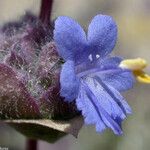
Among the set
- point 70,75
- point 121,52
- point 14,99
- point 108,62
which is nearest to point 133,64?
point 108,62

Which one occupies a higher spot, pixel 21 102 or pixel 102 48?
pixel 102 48

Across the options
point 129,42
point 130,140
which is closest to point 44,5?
point 130,140

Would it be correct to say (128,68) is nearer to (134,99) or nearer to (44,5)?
(44,5)

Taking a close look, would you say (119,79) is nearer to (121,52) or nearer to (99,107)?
(99,107)

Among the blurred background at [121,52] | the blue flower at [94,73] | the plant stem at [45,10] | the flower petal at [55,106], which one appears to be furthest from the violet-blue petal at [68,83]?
the blurred background at [121,52]

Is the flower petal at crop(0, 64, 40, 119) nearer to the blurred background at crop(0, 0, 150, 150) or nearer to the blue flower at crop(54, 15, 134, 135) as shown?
the blue flower at crop(54, 15, 134, 135)

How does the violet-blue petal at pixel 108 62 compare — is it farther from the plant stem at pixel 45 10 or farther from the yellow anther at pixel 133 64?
the plant stem at pixel 45 10

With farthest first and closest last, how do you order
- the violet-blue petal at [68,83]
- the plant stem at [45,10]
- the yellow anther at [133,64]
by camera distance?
the plant stem at [45,10]
the yellow anther at [133,64]
the violet-blue petal at [68,83]

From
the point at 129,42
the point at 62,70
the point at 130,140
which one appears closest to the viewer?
the point at 62,70
